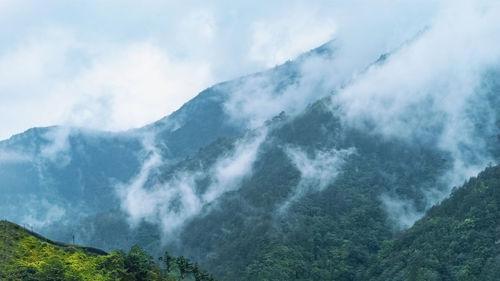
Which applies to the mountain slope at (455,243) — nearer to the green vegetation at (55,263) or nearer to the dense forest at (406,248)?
the dense forest at (406,248)

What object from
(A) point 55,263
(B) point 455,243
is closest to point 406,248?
(B) point 455,243

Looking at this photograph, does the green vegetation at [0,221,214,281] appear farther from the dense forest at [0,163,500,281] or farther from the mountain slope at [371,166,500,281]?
the mountain slope at [371,166,500,281]

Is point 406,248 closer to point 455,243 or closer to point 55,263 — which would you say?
point 455,243

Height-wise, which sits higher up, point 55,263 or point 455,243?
point 455,243

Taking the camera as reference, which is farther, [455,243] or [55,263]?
[455,243]

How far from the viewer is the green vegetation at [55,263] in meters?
50.0

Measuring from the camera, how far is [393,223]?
17188 cm

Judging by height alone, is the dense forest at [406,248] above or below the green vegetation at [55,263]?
above

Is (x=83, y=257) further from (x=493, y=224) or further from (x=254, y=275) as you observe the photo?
(x=493, y=224)

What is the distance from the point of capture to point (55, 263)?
50000 mm

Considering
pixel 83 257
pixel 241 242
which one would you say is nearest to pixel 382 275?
pixel 241 242

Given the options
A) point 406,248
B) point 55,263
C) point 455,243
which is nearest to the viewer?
point 55,263

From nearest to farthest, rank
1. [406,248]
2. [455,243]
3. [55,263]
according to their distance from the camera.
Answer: [55,263]
[455,243]
[406,248]

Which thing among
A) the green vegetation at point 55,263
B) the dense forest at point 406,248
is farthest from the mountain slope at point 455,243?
the green vegetation at point 55,263
